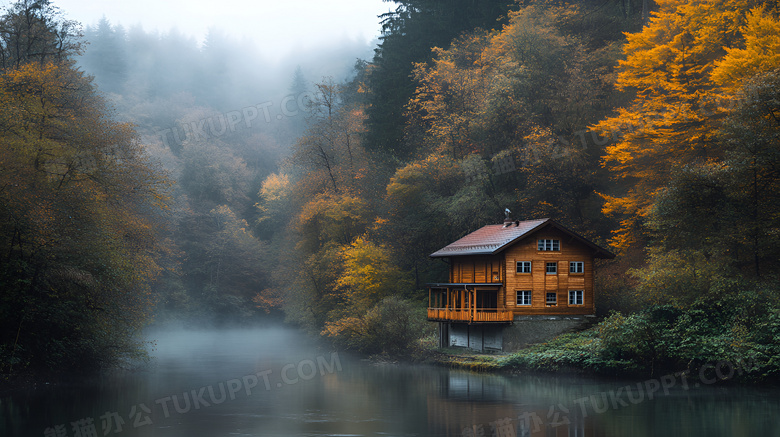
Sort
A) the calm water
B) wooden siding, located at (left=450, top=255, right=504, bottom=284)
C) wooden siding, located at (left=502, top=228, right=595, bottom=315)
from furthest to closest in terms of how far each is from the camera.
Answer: wooden siding, located at (left=450, top=255, right=504, bottom=284) → wooden siding, located at (left=502, top=228, right=595, bottom=315) → the calm water

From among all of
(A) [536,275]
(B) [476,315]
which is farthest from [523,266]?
(B) [476,315]

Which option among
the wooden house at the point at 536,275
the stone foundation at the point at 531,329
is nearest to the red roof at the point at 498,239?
the wooden house at the point at 536,275

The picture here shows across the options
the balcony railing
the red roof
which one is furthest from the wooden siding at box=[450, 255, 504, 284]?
the balcony railing

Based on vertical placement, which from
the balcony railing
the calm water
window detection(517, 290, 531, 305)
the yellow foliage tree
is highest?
the yellow foliage tree

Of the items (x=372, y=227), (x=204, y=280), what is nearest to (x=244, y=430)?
(x=372, y=227)

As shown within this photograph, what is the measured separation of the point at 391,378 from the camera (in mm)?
34969

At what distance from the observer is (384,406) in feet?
84.6

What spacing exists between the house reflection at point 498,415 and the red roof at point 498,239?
10.7 meters

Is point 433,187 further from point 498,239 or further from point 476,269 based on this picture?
point 498,239

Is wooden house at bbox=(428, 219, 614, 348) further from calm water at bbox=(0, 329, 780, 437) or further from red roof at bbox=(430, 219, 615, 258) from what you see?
calm water at bbox=(0, 329, 780, 437)

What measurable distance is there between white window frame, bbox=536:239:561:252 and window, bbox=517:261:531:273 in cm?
116

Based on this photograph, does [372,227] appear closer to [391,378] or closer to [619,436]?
[391,378]

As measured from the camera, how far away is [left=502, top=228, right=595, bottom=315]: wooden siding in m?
38.4

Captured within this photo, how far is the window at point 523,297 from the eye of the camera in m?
38.5
